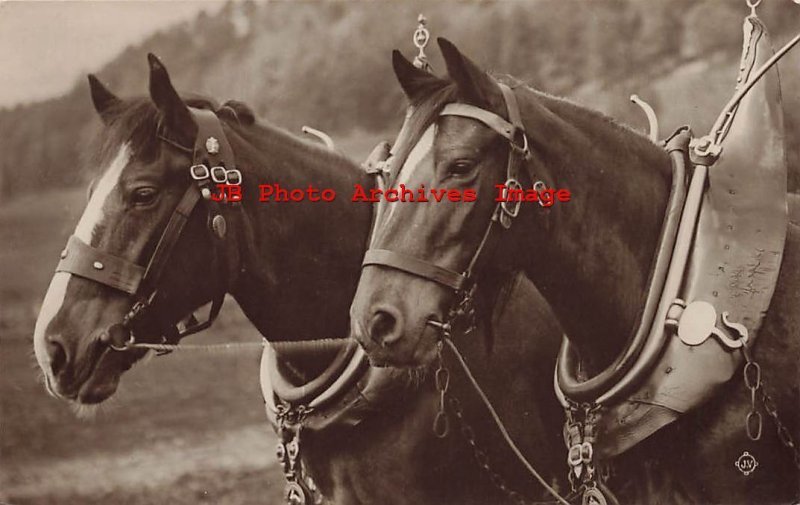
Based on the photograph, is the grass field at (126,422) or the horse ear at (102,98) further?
the grass field at (126,422)

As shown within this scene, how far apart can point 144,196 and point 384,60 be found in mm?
1293

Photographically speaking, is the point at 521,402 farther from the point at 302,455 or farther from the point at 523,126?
the point at 523,126

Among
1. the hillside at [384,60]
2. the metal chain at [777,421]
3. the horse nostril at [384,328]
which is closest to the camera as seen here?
the horse nostril at [384,328]

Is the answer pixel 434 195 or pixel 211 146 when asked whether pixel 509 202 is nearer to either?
pixel 434 195

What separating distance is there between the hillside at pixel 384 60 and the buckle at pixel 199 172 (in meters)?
0.52

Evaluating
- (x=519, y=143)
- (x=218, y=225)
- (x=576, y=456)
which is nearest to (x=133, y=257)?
(x=218, y=225)

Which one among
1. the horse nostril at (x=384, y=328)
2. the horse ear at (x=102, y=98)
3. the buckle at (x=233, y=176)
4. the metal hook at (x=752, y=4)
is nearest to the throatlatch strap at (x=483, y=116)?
the horse nostril at (x=384, y=328)

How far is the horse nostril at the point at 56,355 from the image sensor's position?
2344 millimetres

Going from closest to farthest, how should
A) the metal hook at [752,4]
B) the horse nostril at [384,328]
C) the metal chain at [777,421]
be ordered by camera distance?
1. the horse nostril at [384,328]
2. the metal chain at [777,421]
3. the metal hook at [752,4]

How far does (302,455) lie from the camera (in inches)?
102

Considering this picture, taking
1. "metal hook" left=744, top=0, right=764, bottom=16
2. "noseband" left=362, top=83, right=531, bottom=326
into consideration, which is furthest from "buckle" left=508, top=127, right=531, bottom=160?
"metal hook" left=744, top=0, right=764, bottom=16

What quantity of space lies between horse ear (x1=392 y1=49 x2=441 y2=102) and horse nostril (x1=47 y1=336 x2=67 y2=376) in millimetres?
946

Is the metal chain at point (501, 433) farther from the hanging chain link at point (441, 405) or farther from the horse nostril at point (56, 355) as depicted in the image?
the horse nostril at point (56, 355)

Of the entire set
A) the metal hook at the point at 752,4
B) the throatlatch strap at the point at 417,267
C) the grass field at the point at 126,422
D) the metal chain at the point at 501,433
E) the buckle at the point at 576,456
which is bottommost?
the grass field at the point at 126,422
